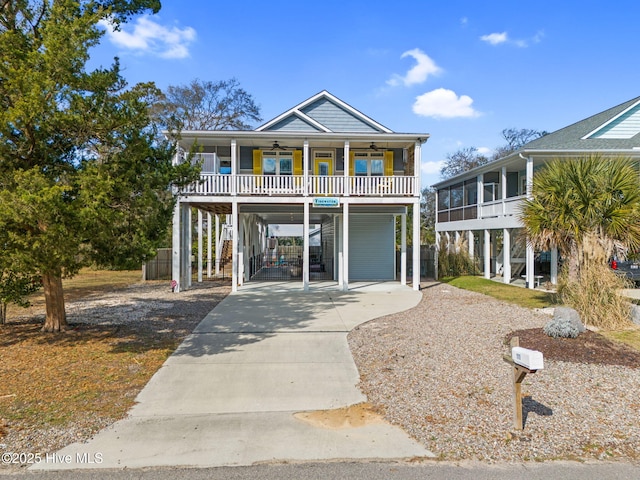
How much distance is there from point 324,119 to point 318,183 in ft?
14.0

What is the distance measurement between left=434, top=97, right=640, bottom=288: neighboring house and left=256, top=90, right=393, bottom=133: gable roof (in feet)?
19.7

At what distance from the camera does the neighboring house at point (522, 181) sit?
1525 centimetres

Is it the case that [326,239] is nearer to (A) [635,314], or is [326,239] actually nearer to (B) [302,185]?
(B) [302,185]

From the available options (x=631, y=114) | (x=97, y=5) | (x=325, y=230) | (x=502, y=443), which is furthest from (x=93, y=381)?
(x=631, y=114)

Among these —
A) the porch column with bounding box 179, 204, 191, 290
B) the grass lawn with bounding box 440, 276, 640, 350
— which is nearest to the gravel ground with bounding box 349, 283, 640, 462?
the grass lawn with bounding box 440, 276, 640, 350

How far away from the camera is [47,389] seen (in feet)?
17.0

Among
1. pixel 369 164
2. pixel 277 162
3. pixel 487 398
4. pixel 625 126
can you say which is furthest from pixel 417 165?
pixel 487 398

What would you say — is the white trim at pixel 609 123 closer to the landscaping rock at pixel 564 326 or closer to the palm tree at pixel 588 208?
the palm tree at pixel 588 208

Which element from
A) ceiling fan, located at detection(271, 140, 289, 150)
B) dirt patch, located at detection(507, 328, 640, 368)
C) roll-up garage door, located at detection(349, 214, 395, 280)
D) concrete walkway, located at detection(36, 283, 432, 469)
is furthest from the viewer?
roll-up garage door, located at detection(349, 214, 395, 280)

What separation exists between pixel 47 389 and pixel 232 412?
8.37ft

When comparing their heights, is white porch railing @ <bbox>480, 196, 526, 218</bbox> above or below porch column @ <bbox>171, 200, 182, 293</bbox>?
above

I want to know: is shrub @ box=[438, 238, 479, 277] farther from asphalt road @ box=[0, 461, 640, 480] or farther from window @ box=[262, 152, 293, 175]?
asphalt road @ box=[0, 461, 640, 480]

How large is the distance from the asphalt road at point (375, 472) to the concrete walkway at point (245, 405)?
114mm

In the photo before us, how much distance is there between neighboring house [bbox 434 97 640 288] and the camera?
15250 millimetres
